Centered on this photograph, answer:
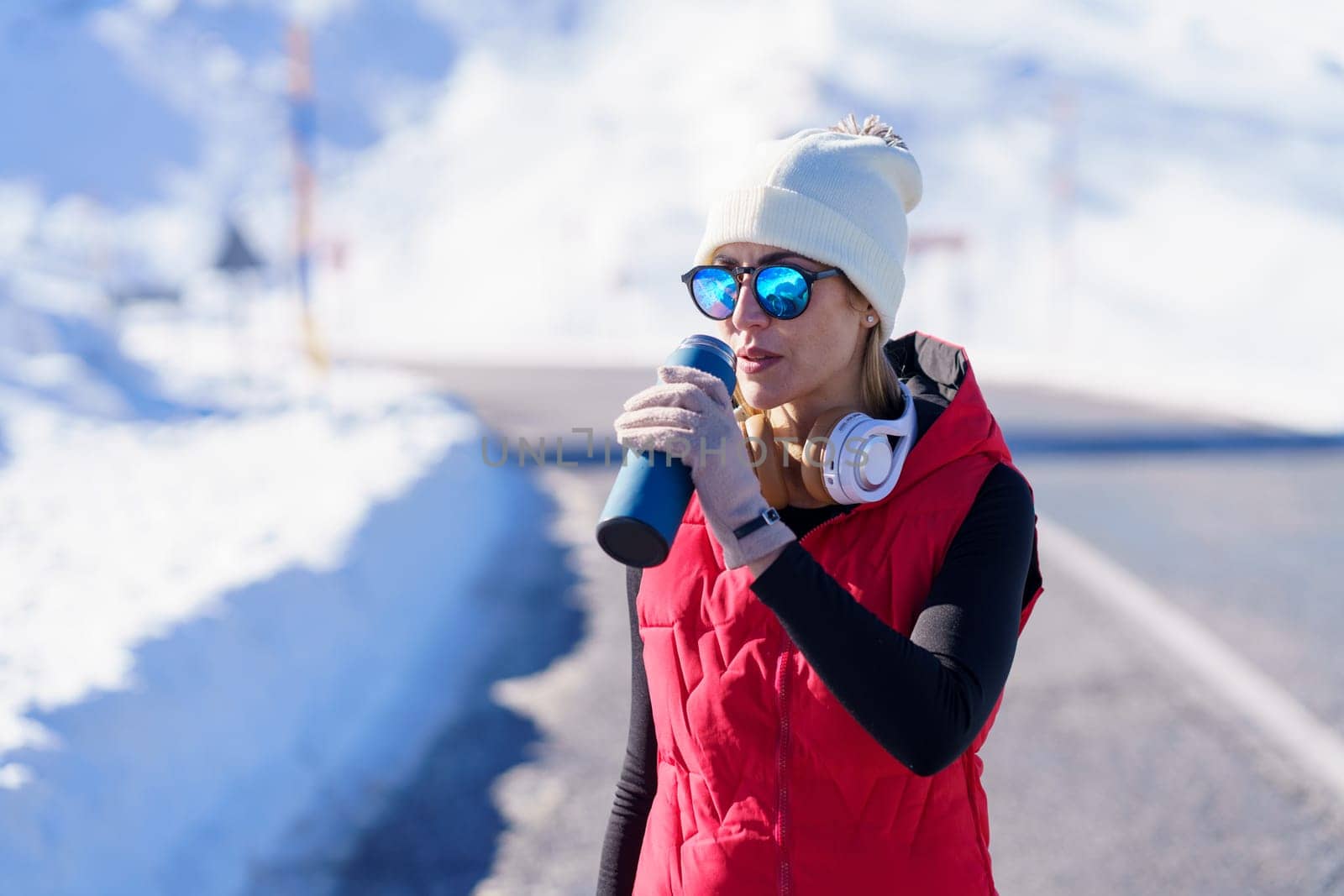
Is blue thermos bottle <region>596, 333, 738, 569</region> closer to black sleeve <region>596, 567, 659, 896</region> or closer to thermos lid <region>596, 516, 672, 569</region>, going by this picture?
thermos lid <region>596, 516, 672, 569</region>

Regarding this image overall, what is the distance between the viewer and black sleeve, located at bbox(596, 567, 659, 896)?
196cm

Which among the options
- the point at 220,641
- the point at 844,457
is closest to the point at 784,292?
the point at 844,457

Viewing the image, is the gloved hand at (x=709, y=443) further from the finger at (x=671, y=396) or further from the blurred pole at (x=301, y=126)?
the blurred pole at (x=301, y=126)

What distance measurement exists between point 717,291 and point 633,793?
2.43 feet

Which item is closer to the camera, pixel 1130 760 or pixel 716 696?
pixel 716 696

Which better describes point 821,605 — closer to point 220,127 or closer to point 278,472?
point 278,472

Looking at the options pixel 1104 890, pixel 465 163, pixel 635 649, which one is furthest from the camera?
pixel 465 163

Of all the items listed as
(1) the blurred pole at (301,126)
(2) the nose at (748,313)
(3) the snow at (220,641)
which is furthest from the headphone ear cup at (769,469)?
(1) the blurred pole at (301,126)

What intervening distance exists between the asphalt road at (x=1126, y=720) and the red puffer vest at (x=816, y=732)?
50.3 inches

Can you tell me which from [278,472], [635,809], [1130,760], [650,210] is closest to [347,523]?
[278,472]

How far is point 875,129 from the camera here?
77.4 inches

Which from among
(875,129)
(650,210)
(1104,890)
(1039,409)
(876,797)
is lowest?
(1104,890)

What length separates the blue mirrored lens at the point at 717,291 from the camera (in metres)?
1.78

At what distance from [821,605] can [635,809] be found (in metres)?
0.67
